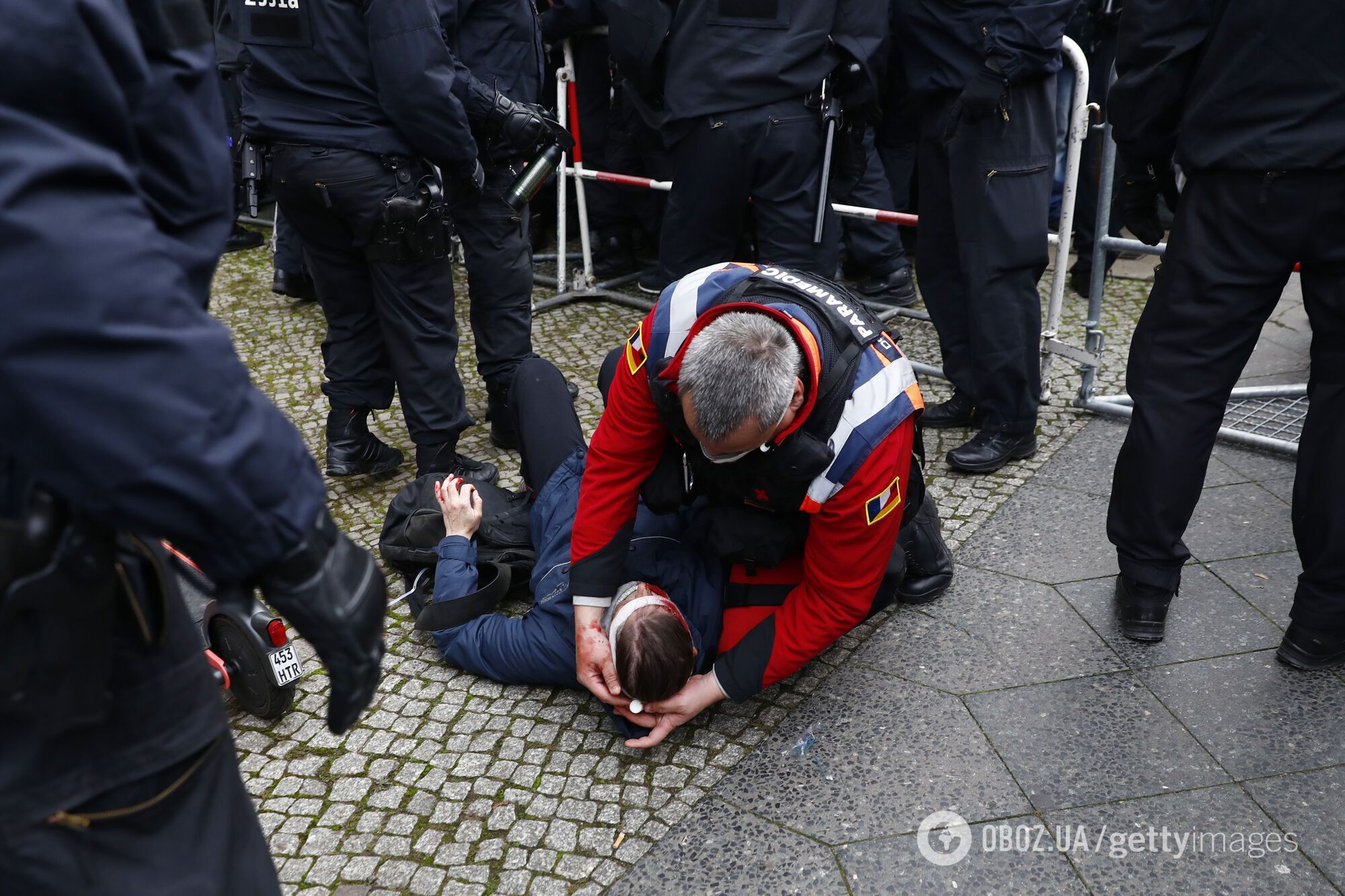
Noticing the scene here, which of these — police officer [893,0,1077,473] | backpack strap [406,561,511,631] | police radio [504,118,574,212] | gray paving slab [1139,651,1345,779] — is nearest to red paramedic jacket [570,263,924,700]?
backpack strap [406,561,511,631]

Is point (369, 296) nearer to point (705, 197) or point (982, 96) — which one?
point (705, 197)

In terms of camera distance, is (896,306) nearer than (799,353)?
No

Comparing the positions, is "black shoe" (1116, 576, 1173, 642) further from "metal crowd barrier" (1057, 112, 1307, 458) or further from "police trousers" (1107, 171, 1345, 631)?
"metal crowd barrier" (1057, 112, 1307, 458)

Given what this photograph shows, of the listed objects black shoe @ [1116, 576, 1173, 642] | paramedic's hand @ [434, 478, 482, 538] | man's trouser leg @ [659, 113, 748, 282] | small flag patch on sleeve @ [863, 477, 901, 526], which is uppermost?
man's trouser leg @ [659, 113, 748, 282]

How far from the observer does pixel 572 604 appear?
2.76 metres

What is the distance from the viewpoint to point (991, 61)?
345 cm

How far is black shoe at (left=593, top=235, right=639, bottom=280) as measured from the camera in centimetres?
598

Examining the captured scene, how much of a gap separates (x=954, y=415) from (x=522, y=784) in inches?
93.4

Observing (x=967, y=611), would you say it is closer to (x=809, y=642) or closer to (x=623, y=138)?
(x=809, y=642)

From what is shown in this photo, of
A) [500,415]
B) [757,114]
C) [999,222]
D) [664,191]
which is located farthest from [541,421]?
[664,191]

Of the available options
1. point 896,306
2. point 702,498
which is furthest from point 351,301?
point 896,306

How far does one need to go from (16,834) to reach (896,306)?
15.3 feet

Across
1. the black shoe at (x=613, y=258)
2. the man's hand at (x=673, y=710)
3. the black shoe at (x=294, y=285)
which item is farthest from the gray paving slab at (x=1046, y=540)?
the black shoe at (x=294, y=285)

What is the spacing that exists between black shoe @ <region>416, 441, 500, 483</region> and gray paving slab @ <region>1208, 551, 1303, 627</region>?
7.90 ft
